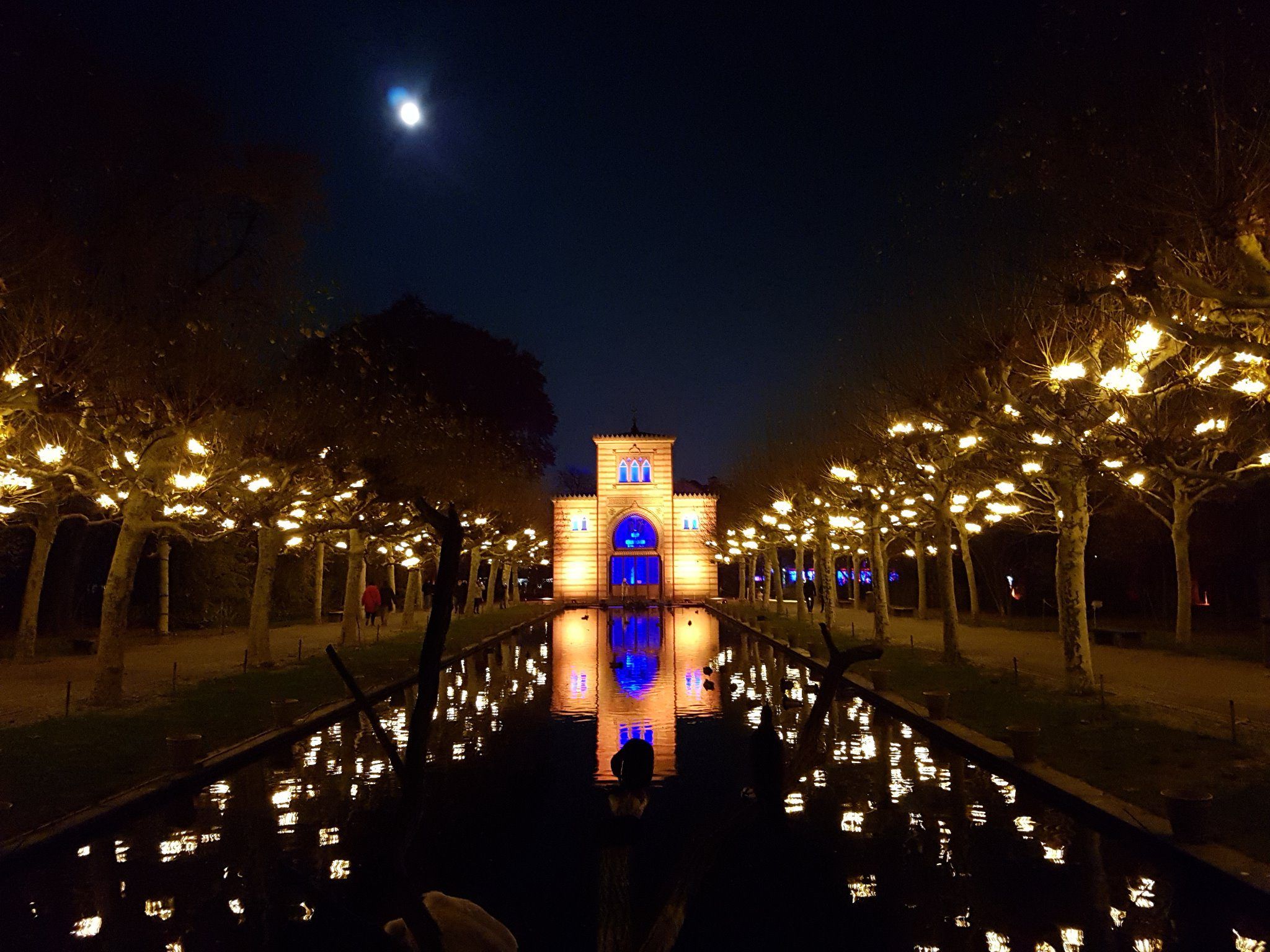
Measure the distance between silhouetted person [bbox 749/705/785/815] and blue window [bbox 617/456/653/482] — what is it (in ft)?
264

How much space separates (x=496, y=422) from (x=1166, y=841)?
4219 centimetres

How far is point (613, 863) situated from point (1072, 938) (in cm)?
408

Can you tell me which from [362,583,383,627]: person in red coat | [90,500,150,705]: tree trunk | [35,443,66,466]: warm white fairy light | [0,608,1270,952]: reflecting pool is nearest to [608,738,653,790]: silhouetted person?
[0,608,1270,952]: reflecting pool

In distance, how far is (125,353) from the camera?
56.5 feet

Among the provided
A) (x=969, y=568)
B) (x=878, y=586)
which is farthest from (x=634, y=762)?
(x=969, y=568)

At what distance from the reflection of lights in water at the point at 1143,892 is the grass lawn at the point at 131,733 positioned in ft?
33.9

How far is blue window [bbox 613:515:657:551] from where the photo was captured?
280 ft

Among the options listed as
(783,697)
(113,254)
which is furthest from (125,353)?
(783,697)

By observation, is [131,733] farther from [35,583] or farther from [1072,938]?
[35,583]

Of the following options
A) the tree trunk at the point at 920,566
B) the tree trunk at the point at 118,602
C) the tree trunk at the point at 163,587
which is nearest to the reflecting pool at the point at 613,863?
the tree trunk at the point at 118,602

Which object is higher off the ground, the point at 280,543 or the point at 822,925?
the point at 280,543

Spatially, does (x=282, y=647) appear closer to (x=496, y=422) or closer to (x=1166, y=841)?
(x=496, y=422)

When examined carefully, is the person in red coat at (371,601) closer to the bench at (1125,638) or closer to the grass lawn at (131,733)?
the grass lawn at (131,733)

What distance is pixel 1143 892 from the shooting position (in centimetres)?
780
